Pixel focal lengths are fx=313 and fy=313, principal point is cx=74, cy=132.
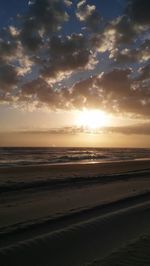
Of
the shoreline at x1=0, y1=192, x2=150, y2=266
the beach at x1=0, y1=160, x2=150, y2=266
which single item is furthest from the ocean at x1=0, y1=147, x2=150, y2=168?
the shoreline at x1=0, y1=192, x2=150, y2=266

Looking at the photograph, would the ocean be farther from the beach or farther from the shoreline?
the shoreline

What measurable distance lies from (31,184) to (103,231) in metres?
9.07

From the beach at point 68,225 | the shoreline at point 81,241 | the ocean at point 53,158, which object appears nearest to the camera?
the shoreline at point 81,241

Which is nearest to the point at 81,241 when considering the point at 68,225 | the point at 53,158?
the point at 68,225

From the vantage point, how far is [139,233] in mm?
7609

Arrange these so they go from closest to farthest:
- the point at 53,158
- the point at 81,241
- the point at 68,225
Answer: the point at 81,241 → the point at 68,225 → the point at 53,158

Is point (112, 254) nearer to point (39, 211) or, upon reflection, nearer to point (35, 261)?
point (35, 261)

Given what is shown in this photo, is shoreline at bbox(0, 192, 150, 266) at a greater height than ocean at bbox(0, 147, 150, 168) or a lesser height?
lesser

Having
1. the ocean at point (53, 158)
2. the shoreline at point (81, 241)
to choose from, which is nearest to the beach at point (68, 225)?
the shoreline at point (81, 241)

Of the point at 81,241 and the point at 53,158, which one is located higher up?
the point at 53,158

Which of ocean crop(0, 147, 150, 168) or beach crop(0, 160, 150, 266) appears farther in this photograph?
ocean crop(0, 147, 150, 168)

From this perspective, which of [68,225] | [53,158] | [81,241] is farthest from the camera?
[53,158]

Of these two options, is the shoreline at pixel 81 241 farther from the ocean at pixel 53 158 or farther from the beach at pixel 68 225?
the ocean at pixel 53 158

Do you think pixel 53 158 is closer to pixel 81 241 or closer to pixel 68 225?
pixel 68 225
